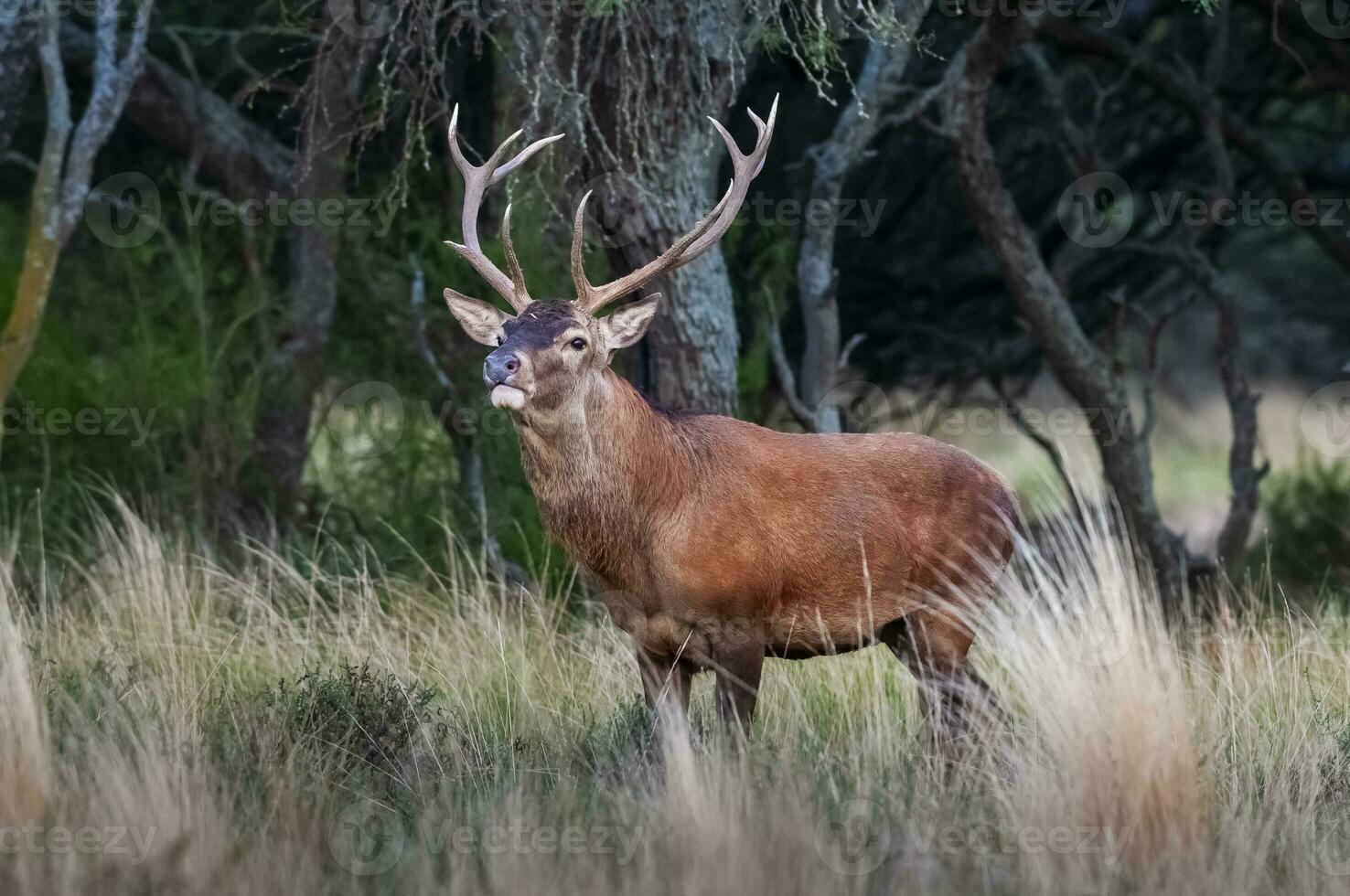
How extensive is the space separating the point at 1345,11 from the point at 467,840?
7981 millimetres

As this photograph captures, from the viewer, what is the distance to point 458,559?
8281mm

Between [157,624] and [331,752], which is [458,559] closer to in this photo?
[157,624]

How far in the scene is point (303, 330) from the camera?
385 inches

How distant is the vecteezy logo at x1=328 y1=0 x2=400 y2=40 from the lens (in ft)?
26.1

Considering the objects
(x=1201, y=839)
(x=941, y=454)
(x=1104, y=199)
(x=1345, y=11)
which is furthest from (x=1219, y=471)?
(x=1201, y=839)

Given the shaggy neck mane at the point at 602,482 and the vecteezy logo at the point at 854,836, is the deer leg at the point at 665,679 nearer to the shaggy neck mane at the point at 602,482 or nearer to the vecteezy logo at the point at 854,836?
the shaggy neck mane at the point at 602,482
